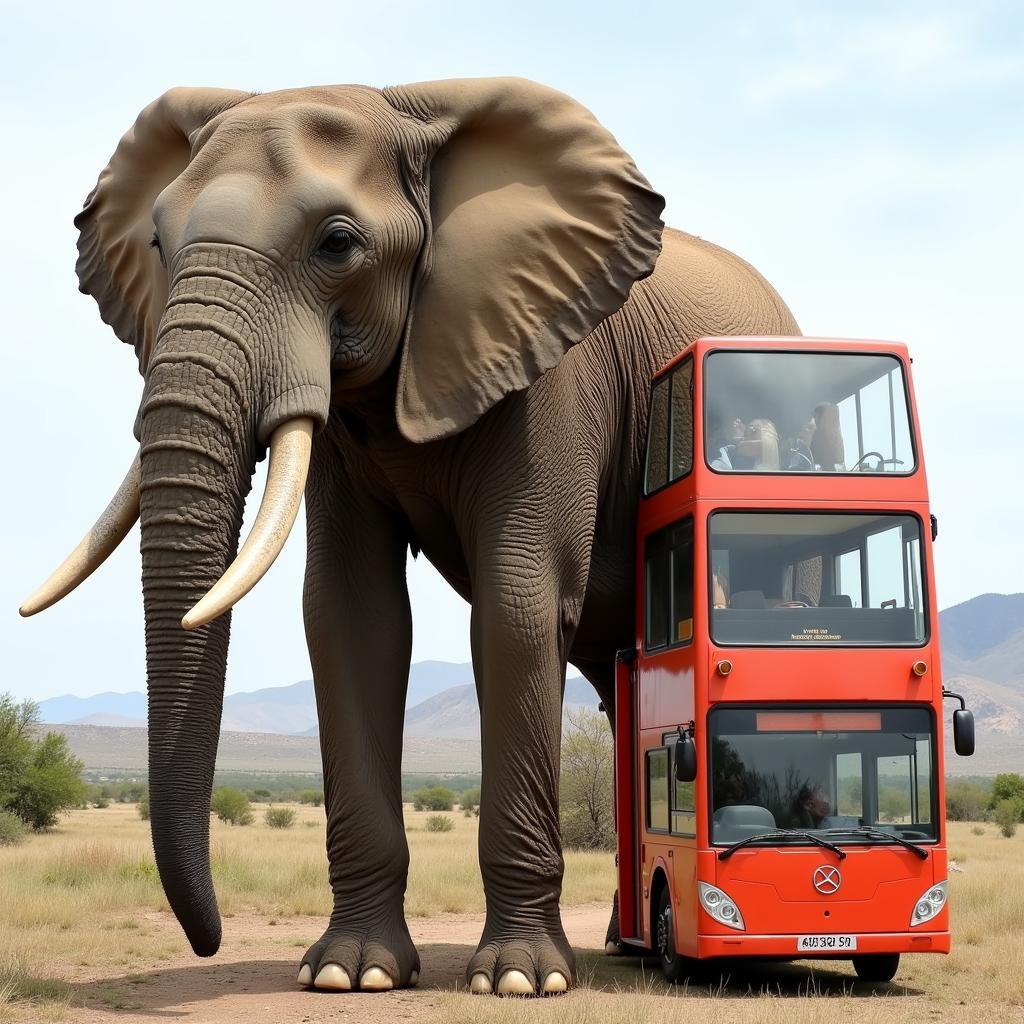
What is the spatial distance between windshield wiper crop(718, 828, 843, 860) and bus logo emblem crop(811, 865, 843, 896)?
107 mm

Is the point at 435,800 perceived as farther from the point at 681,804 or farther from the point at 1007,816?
the point at 681,804

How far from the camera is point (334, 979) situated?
987 centimetres

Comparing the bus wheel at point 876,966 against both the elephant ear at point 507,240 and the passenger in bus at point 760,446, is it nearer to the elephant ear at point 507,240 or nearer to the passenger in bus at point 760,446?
the passenger in bus at point 760,446

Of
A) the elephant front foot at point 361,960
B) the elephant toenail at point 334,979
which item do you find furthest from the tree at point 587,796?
the elephant toenail at point 334,979

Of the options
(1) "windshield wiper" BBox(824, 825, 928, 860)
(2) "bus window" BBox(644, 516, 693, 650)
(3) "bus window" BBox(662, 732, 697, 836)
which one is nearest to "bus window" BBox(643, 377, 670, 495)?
(2) "bus window" BBox(644, 516, 693, 650)

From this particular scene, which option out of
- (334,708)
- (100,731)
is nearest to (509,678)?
(334,708)

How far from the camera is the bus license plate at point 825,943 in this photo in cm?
1030

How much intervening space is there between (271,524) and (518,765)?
110 inches

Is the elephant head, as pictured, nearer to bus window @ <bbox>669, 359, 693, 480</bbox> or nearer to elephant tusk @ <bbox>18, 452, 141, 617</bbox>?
elephant tusk @ <bbox>18, 452, 141, 617</bbox>

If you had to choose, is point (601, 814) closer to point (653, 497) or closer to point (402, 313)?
point (653, 497)

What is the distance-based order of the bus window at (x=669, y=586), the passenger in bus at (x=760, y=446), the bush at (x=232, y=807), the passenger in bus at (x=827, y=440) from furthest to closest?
1. the bush at (x=232, y=807)
2. the passenger in bus at (x=827, y=440)
3. the passenger in bus at (x=760, y=446)
4. the bus window at (x=669, y=586)

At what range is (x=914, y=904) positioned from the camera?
10430 millimetres

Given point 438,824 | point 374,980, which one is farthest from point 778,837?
point 438,824

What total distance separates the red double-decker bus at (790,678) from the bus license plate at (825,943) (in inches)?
0.4
